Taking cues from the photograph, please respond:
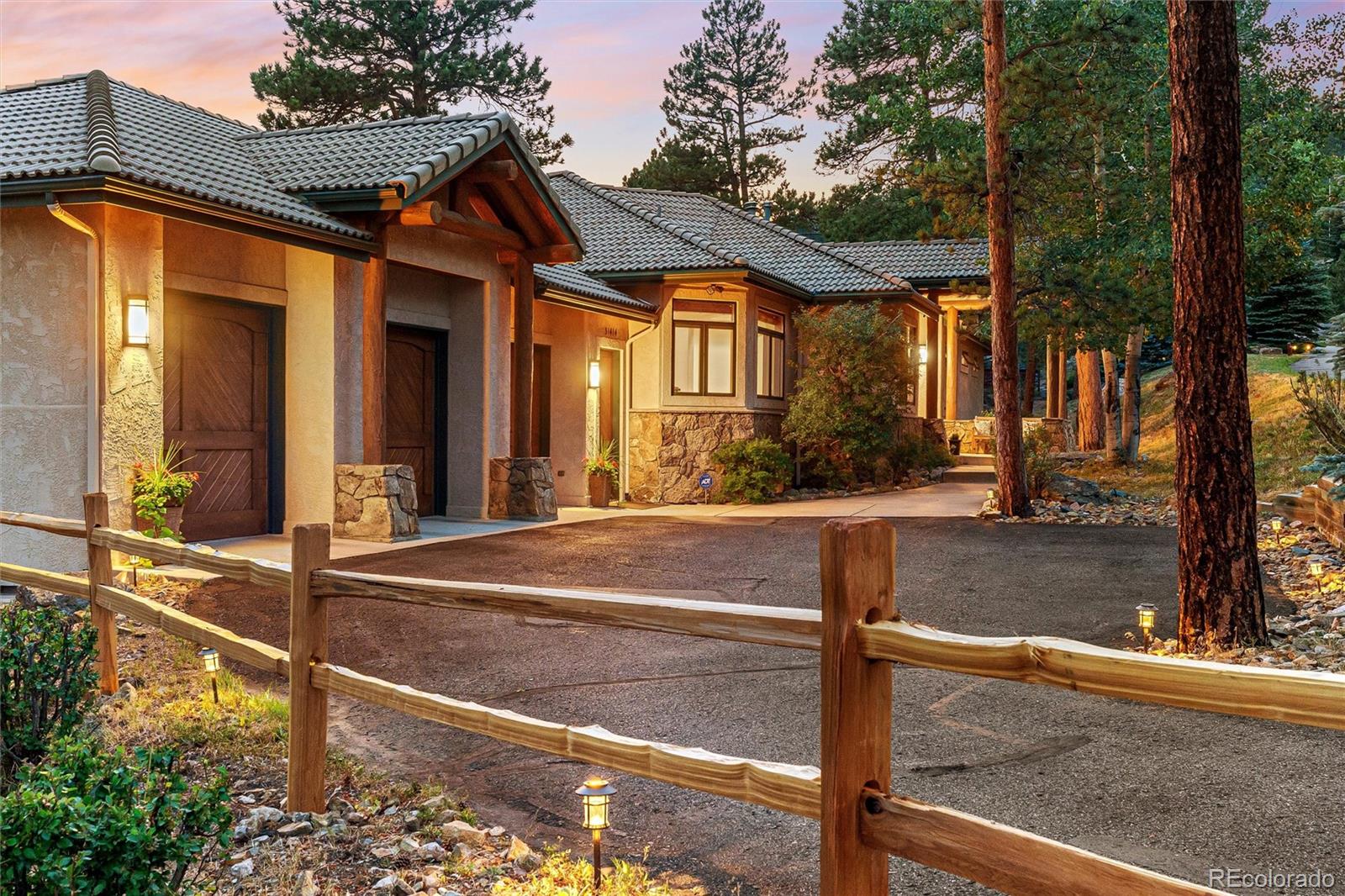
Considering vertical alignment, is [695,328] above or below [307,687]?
above

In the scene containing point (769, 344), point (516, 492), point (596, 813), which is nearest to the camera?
point (596, 813)

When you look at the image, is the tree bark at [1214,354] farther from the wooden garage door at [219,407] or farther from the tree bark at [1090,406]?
the tree bark at [1090,406]

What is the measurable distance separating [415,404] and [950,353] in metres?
17.7

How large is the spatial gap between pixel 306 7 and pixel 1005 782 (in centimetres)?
3217

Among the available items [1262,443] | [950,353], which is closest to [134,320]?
[1262,443]

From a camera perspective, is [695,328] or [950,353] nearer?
[695,328]

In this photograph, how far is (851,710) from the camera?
247cm

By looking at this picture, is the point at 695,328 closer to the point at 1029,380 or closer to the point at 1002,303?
the point at 1002,303

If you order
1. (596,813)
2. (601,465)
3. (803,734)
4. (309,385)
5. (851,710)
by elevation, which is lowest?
(803,734)

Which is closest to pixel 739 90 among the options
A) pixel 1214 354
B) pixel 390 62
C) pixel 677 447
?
pixel 390 62

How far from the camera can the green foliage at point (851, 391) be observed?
65.3ft

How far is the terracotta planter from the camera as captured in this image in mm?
10242

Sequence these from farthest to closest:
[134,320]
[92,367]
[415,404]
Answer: [415,404] → [134,320] → [92,367]

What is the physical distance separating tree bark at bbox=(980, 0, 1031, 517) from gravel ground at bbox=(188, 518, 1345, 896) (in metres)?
5.51
